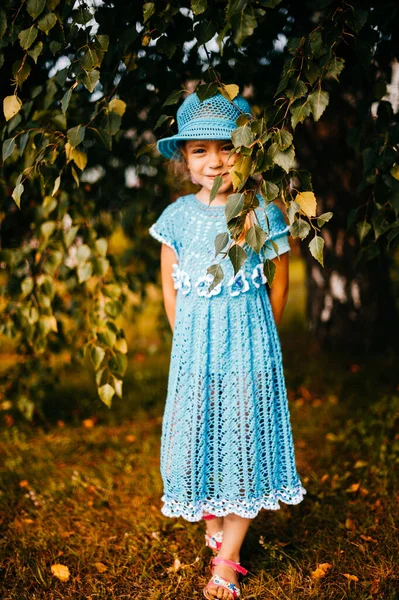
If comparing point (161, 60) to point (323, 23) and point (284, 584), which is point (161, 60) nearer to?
point (323, 23)

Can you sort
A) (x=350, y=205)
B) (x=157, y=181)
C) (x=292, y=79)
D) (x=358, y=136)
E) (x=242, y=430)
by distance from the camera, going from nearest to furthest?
(x=292, y=79) < (x=242, y=430) < (x=358, y=136) < (x=157, y=181) < (x=350, y=205)

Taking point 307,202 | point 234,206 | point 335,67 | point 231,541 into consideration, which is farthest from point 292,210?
point 231,541

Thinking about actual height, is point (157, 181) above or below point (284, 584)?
above

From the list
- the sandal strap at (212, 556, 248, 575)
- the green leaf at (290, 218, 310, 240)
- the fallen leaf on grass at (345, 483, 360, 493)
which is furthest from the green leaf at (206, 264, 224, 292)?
the fallen leaf on grass at (345, 483, 360, 493)

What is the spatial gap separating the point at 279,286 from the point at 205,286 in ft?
0.98

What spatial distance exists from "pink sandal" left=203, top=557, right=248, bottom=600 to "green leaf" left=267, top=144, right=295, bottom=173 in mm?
1422

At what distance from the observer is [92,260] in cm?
244

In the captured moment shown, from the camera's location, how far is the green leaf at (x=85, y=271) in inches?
93.8

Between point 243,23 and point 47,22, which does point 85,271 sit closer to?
point 47,22

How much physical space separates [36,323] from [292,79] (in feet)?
5.12

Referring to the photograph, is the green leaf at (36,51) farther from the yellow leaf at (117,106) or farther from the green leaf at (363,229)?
the green leaf at (363,229)

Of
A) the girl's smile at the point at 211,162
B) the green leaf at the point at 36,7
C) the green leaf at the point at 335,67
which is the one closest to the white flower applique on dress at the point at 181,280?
the girl's smile at the point at 211,162

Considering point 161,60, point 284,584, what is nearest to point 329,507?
point 284,584

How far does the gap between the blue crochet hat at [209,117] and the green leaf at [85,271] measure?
0.65 meters
